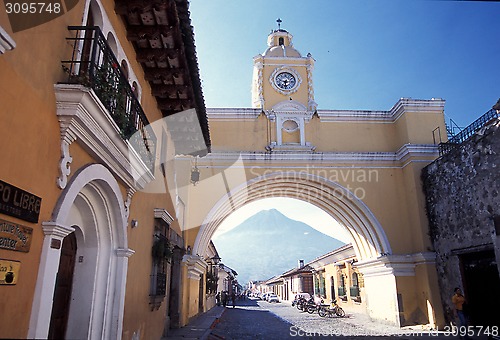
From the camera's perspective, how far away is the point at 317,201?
19125 millimetres

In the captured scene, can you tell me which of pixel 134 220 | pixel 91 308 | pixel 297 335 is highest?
pixel 134 220

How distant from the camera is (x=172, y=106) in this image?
27.3ft

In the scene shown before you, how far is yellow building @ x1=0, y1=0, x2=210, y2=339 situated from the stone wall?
27.4 ft

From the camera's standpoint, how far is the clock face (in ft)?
58.5

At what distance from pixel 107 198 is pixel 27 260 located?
2241 mm

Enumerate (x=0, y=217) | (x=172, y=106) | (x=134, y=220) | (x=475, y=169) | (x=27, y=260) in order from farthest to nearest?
1. (x=475, y=169)
2. (x=172, y=106)
3. (x=134, y=220)
4. (x=27, y=260)
5. (x=0, y=217)

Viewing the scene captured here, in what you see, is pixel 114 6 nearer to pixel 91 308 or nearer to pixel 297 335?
pixel 91 308

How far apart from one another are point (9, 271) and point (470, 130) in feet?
45.8

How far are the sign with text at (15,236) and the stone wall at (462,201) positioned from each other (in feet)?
35.0

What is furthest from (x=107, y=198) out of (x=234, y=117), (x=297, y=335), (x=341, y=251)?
(x=341, y=251)

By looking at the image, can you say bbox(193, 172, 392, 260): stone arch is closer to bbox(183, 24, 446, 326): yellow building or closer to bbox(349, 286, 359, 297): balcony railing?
bbox(183, 24, 446, 326): yellow building

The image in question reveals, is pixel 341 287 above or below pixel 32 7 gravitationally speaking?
below

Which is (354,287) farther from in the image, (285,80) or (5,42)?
(5,42)

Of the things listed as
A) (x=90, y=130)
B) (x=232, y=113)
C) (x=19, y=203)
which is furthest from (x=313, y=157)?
(x=19, y=203)
